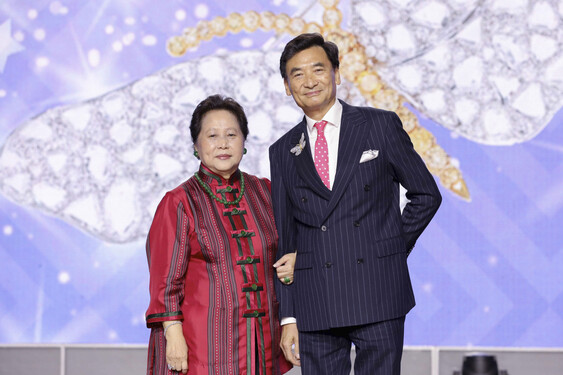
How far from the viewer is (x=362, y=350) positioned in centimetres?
195

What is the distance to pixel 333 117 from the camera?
205 cm

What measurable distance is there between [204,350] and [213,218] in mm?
380

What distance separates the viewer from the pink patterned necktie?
6.54 feet

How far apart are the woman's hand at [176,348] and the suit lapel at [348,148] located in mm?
544

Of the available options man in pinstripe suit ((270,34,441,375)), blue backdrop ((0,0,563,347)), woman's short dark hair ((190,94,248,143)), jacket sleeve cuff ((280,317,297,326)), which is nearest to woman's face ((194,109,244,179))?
woman's short dark hair ((190,94,248,143))


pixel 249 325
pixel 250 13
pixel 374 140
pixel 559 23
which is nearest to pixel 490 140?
pixel 559 23

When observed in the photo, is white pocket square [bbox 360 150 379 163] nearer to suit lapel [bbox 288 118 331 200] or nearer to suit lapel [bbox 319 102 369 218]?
suit lapel [bbox 319 102 369 218]

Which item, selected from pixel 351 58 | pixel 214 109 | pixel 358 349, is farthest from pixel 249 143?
pixel 358 349

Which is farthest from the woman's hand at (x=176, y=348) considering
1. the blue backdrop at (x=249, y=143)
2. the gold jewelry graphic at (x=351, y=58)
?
the gold jewelry graphic at (x=351, y=58)

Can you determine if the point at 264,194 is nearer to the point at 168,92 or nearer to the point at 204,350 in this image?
the point at 204,350

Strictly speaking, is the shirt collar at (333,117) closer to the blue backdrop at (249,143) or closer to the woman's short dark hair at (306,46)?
the woman's short dark hair at (306,46)

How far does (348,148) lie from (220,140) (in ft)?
1.33

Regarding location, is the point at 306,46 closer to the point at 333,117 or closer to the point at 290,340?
the point at 333,117

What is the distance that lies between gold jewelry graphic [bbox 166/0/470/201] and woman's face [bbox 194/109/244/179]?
132cm
